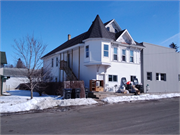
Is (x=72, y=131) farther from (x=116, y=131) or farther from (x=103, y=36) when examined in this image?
(x=103, y=36)

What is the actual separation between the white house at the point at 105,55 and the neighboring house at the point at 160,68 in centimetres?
127

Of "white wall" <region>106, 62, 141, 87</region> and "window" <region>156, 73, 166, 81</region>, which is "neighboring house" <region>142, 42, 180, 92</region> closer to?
"window" <region>156, 73, 166, 81</region>

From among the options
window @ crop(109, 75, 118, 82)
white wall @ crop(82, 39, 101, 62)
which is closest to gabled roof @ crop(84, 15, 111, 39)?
white wall @ crop(82, 39, 101, 62)

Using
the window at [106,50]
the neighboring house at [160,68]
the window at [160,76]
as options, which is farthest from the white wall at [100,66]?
the window at [160,76]

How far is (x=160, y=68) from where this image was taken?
25.2 m

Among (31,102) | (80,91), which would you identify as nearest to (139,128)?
(31,102)

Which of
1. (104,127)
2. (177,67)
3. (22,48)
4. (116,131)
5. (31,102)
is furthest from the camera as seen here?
(177,67)

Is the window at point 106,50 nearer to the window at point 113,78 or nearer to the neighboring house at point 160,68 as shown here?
the window at point 113,78

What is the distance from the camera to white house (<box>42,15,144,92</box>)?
63.8 feet

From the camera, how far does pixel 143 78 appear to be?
23.3m

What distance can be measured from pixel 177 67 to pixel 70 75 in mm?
17660

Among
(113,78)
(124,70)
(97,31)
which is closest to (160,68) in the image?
(124,70)

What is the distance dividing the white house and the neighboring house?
127 centimetres

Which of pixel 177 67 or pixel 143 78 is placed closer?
pixel 143 78
